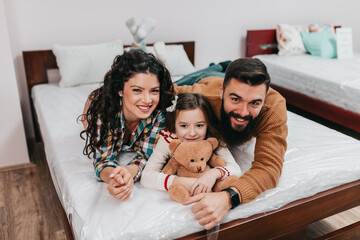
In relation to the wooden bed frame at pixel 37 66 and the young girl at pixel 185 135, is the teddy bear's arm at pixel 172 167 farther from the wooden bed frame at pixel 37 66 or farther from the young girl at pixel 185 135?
the wooden bed frame at pixel 37 66

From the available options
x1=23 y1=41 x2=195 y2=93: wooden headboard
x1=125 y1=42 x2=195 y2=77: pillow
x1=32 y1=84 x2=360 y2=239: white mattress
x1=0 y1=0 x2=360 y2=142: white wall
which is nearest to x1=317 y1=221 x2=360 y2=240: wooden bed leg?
x1=32 y1=84 x2=360 y2=239: white mattress

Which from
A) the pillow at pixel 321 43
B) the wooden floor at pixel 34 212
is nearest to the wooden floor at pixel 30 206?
the wooden floor at pixel 34 212

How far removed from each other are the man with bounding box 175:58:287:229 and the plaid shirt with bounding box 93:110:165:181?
0.91 ft

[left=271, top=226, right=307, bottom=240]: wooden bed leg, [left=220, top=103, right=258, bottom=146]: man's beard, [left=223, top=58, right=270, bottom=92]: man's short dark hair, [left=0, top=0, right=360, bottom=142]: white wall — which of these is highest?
[left=0, top=0, right=360, bottom=142]: white wall

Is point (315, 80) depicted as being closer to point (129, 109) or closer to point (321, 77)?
point (321, 77)

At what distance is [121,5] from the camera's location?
103 inches

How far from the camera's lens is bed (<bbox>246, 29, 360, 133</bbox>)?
2.34m

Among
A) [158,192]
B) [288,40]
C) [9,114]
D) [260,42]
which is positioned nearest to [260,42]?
[260,42]

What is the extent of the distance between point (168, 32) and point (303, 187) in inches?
82.8

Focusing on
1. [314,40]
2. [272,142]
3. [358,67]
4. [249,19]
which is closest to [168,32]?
[249,19]

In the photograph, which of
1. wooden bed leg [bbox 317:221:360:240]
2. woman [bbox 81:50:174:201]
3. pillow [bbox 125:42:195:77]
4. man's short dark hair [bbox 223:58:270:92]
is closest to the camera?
man's short dark hair [bbox 223:58:270:92]

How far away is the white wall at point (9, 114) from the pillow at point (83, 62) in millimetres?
407

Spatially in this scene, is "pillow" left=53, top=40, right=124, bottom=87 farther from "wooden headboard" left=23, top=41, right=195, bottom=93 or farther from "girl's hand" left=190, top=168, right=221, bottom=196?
"girl's hand" left=190, top=168, right=221, bottom=196

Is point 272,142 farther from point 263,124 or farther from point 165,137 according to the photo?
point 165,137
